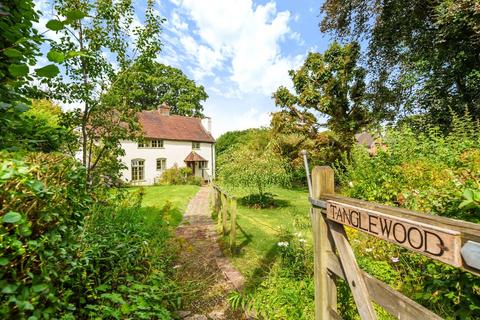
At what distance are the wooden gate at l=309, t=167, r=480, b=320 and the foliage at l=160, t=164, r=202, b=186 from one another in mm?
22848

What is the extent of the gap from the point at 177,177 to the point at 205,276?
2068cm

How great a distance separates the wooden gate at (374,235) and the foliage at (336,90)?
49.4ft

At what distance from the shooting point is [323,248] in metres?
2.25

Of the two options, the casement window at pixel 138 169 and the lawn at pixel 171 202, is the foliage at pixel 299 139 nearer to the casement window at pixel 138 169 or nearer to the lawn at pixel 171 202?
the lawn at pixel 171 202

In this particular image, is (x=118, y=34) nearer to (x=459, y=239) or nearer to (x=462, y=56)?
(x=459, y=239)

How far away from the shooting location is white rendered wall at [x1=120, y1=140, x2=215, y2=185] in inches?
943

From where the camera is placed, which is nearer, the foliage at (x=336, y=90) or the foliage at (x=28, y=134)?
the foliage at (x=28, y=134)

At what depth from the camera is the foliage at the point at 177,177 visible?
79.6 feet

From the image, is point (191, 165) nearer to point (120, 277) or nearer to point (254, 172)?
point (254, 172)

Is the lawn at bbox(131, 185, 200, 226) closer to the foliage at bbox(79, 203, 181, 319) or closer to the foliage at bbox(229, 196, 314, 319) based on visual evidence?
the foliage at bbox(79, 203, 181, 319)

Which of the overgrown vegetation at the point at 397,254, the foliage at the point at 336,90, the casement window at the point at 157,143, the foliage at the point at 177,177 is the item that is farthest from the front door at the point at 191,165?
the overgrown vegetation at the point at 397,254

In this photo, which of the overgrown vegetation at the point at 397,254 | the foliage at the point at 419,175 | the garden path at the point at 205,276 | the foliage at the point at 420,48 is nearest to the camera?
the overgrown vegetation at the point at 397,254

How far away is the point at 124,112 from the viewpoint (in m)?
5.36

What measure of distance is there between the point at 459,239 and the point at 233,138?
3535 centimetres
